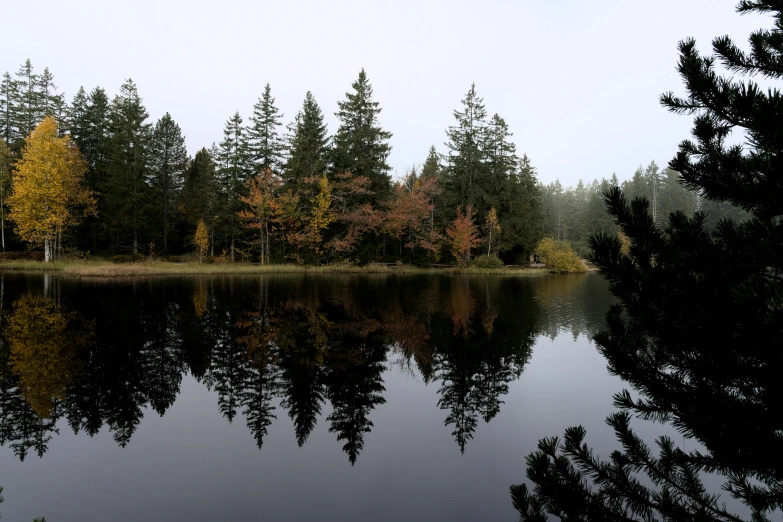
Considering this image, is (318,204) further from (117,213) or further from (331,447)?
(331,447)

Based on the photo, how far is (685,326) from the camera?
293 cm

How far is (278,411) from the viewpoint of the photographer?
28.0 feet

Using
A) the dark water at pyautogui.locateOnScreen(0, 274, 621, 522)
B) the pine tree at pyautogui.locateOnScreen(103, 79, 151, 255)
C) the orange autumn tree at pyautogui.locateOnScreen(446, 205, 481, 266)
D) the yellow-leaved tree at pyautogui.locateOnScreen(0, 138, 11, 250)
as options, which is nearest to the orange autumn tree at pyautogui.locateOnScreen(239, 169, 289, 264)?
the pine tree at pyautogui.locateOnScreen(103, 79, 151, 255)

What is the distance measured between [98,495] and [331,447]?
3188 millimetres

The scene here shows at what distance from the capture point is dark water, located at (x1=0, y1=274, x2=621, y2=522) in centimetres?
576

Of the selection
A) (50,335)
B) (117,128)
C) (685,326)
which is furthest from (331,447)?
(117,128)

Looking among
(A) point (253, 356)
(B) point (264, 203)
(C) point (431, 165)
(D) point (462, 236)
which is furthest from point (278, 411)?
(C) point (431, 165)

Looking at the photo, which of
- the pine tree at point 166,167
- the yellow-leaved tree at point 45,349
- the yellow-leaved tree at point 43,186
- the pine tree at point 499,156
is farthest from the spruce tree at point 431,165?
the yellow-leaved tree at point 45,349

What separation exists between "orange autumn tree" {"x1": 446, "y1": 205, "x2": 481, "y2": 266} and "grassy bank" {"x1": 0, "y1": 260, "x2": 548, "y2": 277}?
277cm

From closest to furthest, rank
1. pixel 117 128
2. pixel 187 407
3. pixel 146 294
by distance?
pixel 187 407
pixel 146 294
pixel 117 128

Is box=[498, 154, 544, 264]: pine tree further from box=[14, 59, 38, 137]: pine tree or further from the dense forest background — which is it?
box=[14, 59, 38, 137]: pine tree

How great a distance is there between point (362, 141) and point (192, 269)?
67.0 ft

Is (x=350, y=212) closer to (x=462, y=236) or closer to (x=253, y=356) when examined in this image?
(x=462, y=236)

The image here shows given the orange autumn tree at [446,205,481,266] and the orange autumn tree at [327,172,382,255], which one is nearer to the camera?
the orange autumn tree at [327,172,382,255]
